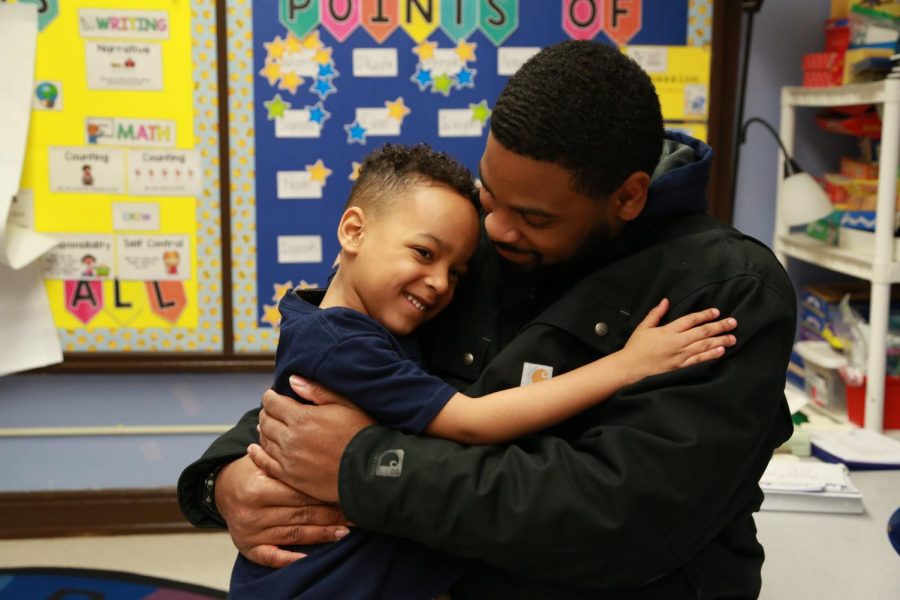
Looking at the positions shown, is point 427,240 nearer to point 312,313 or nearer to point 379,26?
point 312,313

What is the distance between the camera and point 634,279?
1.20m

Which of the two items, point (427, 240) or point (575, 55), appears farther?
point (427, 240)

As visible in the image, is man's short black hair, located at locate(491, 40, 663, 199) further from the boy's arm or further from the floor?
the floor

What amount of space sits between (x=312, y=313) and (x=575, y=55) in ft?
1.56

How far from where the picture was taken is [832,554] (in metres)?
1.60

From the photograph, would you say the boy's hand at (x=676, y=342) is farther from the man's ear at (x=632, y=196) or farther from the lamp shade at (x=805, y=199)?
the lamp shade at (x=805, y=199)

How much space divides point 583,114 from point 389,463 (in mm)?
467

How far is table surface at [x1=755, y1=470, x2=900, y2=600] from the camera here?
1477 millimetres

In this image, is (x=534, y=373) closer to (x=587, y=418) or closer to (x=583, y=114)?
(x=587, y=418)

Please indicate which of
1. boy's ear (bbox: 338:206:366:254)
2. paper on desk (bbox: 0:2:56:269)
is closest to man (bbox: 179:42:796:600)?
boy's ear (bbox: 338:206:366:254)

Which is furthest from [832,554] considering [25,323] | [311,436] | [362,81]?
[25,323]

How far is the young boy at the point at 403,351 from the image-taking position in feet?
3.75

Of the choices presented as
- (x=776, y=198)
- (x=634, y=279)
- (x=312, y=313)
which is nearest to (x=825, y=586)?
(x=634, y=279)

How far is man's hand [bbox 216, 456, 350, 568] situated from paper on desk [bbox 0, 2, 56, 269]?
6.35ft
